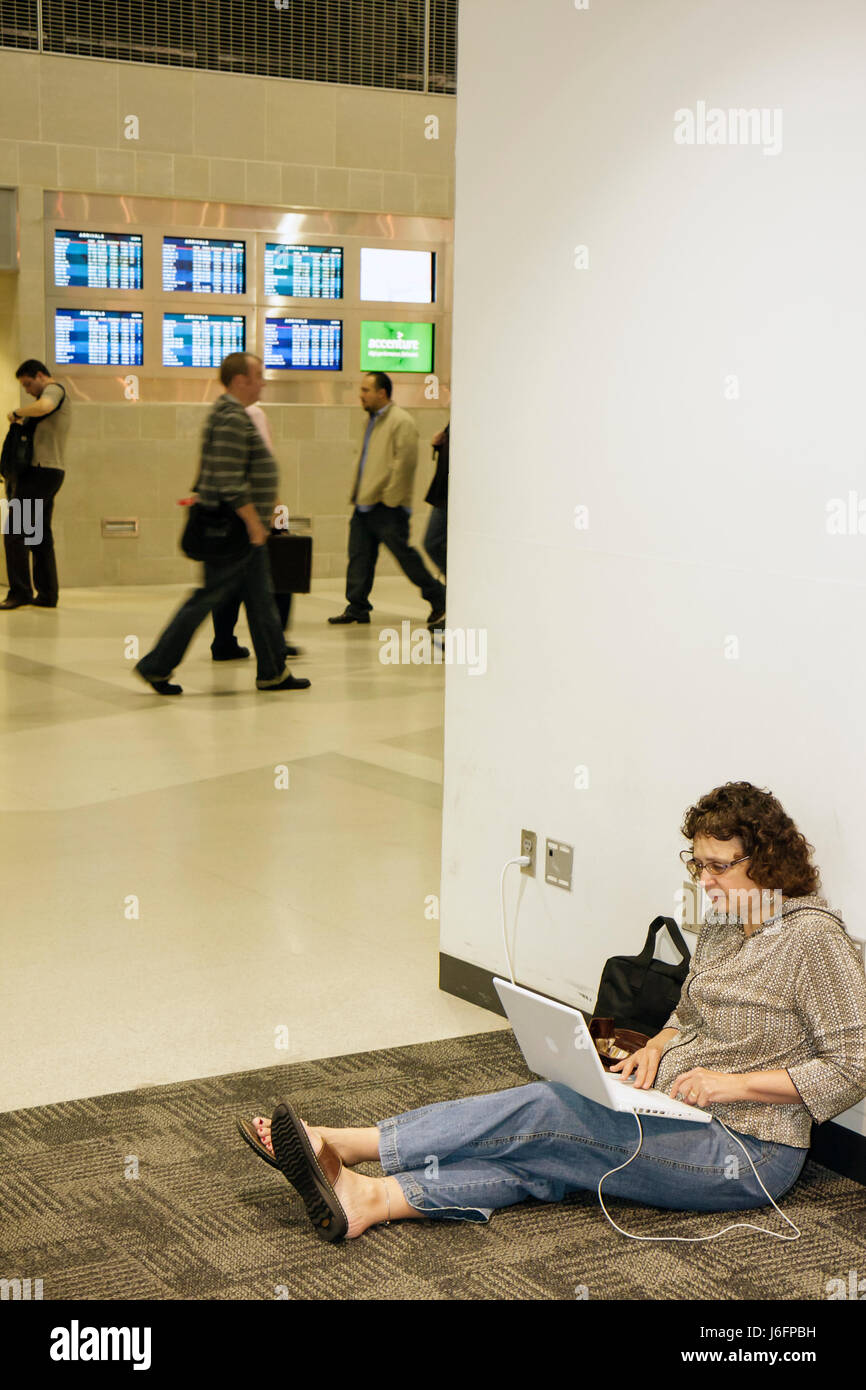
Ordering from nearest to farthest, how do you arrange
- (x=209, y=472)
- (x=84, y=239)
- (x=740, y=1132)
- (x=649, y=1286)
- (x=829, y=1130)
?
(x=649, y=1286)
(x=740, y=1132)
(x=829, y=1130)
(x=209, y=472)
(x=84, y=239)

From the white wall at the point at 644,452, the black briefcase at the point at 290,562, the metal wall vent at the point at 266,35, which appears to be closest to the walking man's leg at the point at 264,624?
the black briefcase at the point at 290,562

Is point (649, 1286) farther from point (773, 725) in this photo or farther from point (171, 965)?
point (171, 965)

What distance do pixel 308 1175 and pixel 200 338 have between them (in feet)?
37.2

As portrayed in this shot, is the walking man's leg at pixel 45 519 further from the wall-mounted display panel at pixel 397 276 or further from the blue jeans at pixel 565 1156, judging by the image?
the blue jeans at pixel 565 1156

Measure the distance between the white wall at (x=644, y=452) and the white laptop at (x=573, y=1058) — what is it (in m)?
0.59

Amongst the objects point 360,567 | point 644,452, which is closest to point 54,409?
point 360,567

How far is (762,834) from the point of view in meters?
3.35

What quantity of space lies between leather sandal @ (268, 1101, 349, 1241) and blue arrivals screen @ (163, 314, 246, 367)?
11150mm

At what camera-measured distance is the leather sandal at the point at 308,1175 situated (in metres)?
3.25

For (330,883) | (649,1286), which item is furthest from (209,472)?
(649,1286)

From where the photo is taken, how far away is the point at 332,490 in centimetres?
1447

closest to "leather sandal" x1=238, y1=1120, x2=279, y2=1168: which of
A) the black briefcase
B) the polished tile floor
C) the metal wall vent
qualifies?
the polished tile floor

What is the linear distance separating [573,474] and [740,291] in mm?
732

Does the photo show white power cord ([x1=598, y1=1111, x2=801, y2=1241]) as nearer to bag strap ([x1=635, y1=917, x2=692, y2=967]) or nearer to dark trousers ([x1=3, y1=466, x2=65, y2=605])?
bag strap ([x1=635, y1=917, x2=692, y2=967])
